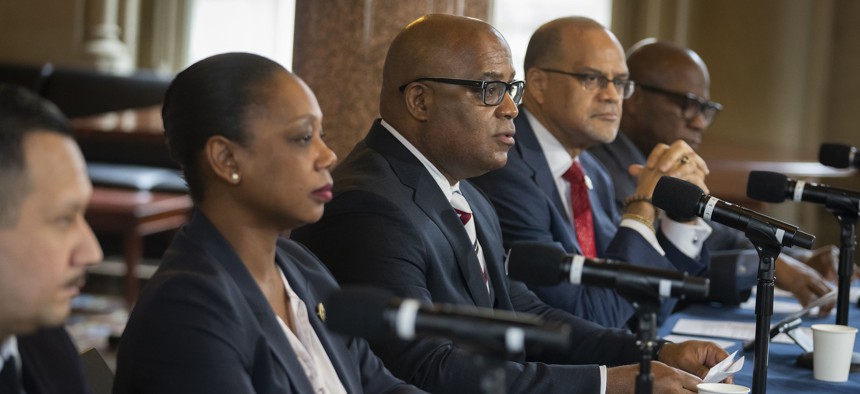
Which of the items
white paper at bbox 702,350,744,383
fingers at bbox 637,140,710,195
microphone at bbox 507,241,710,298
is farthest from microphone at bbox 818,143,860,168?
microphone at bbox 507,241,710,298

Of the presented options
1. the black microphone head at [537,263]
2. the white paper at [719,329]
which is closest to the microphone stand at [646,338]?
the black microphone head at [537,263]

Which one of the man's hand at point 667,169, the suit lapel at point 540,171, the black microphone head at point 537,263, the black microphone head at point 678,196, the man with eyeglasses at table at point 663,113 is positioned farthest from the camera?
the man with eyeglasses at table at point 663,113

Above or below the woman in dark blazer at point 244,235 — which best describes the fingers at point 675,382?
below

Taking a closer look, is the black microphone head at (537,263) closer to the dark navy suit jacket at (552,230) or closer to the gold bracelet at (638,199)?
the dark navy suit jacket at (552,230)

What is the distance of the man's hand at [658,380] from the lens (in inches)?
96.9

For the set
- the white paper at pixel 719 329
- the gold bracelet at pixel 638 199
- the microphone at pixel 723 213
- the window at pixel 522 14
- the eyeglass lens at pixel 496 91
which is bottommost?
the white paper at pixel 719 329

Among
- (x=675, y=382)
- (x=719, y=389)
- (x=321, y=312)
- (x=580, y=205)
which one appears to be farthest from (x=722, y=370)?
(x=580, y=205)

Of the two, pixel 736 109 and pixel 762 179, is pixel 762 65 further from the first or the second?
pixel 762 179

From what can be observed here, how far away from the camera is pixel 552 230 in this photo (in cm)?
351

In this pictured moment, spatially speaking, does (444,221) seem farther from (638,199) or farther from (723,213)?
(638,199)

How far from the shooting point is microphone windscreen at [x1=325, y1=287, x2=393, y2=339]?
5.08 feet

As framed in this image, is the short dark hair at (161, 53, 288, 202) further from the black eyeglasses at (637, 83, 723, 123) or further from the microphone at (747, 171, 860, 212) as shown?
the black eyeglasses at (637, 83, 723, 123)

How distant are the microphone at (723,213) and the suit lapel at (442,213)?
0.52 metres

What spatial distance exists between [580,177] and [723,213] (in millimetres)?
1464
